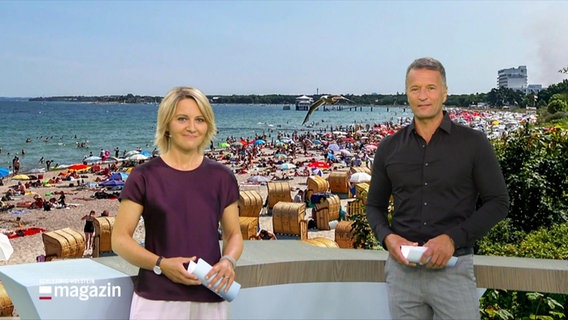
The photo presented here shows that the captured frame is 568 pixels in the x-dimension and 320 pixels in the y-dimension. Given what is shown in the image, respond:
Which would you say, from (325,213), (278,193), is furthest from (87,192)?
(325,213)

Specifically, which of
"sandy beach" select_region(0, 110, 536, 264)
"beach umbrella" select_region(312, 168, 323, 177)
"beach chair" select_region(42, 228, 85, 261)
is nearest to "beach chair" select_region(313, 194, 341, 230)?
"sandy beach" select_region(0, 110, 536, 264)

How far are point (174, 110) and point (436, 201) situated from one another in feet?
3.09

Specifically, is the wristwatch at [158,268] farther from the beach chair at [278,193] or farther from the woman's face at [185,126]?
the beach chair at [278,193]

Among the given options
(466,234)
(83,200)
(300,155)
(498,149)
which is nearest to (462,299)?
(466,234)

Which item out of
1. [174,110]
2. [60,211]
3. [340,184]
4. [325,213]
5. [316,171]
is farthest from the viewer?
[316,171]

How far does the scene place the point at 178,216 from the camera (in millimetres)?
1795

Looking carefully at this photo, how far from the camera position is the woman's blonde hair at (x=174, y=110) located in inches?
73.7

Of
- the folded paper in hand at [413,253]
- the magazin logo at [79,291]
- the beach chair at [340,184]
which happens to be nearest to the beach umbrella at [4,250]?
the magazin logo at [79,291]

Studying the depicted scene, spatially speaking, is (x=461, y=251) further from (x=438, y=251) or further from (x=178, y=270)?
(x=178, y=270)

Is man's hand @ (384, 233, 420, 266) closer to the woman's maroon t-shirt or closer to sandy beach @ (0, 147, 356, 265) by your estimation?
the woman's maroon t-shirt

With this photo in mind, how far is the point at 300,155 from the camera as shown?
45.6 m

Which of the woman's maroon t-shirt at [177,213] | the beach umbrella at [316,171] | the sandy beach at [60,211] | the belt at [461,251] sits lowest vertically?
the sandy beach at [60,211]

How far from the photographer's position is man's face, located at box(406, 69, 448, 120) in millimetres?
2053

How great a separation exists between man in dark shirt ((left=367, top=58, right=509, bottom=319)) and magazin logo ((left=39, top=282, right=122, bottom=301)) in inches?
38.3
